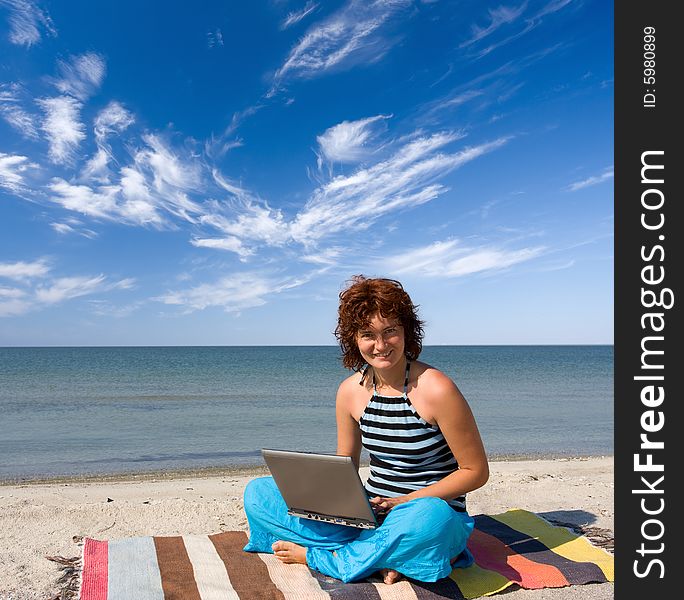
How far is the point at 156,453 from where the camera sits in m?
10.9

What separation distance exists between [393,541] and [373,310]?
4.18ft

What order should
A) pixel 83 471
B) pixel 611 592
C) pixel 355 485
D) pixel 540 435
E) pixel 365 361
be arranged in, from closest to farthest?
pixel 355 485 → pixel 611 592 → pixel 365 361 → pixel 83 471 → pixel 540 435

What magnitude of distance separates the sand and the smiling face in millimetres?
1475

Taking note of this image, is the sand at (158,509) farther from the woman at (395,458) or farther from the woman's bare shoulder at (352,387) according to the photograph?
the woman's bare shoulder at (352,387)

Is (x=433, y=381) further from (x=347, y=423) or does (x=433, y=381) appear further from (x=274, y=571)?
(x=274, y=571)

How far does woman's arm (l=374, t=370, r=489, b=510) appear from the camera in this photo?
11.6 feet

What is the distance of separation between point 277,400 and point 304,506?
60.7 ft

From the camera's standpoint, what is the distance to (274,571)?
12.5 ft

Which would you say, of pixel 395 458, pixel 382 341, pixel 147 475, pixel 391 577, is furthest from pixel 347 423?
pixel 147 475

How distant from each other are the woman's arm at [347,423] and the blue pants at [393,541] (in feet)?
1.60

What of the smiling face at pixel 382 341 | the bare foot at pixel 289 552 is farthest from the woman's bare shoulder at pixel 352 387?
the bare foot at pixel 289 552
